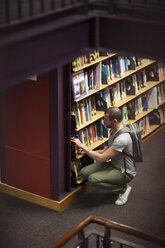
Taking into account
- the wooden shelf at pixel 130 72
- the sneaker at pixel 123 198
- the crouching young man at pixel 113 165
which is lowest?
the sneaker at pixel 123 198

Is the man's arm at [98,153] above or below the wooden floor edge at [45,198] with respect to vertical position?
above

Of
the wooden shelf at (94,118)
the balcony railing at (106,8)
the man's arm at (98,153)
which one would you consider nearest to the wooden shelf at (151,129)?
the wooden shelf at (94,118)

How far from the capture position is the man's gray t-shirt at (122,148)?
5.07 m

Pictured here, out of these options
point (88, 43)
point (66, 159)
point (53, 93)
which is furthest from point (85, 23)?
point (66, 159)

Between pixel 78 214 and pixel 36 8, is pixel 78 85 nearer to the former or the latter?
pixel 78 214

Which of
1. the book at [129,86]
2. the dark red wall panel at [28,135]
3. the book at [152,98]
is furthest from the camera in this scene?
the book at [152,98]

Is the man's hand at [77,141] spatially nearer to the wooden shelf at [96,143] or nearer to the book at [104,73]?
the wooden shelf at [96,143]

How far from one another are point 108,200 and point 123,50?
2.62 m

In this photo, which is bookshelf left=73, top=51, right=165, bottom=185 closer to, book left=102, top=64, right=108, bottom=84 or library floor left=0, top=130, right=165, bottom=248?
book left=102, top=64, right=108, bottom=84

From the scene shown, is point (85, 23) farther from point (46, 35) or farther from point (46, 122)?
point (46, 122)

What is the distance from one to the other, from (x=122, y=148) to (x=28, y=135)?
1084 millimetres

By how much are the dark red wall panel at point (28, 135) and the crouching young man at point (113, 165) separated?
1.44ft

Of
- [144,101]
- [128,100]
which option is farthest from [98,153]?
[144,101]

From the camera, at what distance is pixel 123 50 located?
3.21 m
